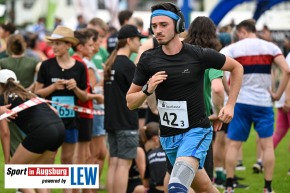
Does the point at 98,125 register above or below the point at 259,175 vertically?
above

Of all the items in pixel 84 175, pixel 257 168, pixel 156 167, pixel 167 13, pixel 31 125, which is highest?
pixel 167 13

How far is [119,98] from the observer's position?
31.2 ft

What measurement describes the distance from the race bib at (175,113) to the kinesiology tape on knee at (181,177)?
1.31 feet

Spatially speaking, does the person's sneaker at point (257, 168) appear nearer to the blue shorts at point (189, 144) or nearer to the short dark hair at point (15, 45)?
the short dark hair at point (15, 45)

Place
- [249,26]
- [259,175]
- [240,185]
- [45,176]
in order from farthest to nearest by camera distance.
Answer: [259,175], [240,185], [249,26], [45,176]

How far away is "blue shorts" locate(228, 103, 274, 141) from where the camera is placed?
10.3 metres

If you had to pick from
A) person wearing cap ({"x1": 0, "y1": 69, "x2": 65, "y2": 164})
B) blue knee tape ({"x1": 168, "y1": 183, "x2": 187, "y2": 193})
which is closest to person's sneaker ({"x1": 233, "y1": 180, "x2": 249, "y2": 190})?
person wearing cap ({"x1": 0, "y1": 69, "x2": 65, "y2": 164})

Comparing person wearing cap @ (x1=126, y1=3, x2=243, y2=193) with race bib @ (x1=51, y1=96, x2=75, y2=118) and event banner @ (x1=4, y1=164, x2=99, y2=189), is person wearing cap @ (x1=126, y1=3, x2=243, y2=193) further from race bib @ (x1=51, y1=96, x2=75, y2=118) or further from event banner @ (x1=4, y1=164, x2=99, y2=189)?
race bib @ (x1=51, y1=96, x2=75, y2=118)

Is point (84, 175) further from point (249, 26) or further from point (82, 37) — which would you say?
point (249, 26)

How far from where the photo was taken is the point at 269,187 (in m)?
10.2

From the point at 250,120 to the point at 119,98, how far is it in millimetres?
1978

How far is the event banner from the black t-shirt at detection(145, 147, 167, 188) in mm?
1315

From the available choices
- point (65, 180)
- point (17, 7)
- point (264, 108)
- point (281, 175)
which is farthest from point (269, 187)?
point (17, 7)

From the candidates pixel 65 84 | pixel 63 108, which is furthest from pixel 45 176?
pixel 65 84
